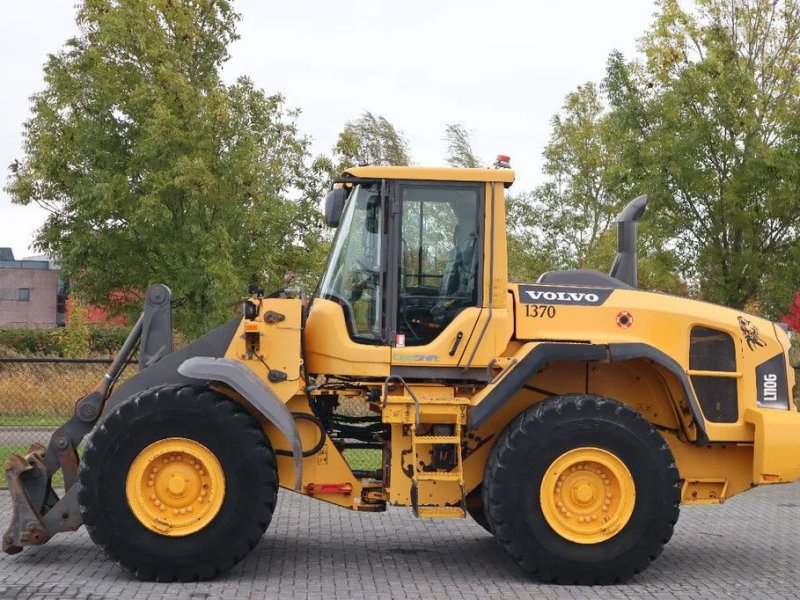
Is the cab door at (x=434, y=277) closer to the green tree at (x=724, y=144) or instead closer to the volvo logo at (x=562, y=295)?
the volvo logo at (x=562, y=295)

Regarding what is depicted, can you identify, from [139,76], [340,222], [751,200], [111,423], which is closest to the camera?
[111,423]

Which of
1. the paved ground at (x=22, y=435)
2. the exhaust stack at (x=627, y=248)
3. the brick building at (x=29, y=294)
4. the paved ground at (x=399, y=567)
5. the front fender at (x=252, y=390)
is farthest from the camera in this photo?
the brick building at (x=29, y=294)

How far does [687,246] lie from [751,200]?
1.59 m

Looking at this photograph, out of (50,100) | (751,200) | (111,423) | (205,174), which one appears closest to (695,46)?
(751,200)

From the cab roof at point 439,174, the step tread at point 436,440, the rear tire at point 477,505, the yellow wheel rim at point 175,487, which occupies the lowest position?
the rear tire at point 477,505

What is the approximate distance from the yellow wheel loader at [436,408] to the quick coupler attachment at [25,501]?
0.06 ft

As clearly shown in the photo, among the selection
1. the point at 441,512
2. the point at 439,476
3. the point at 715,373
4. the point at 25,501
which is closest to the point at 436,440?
the point at 439,476

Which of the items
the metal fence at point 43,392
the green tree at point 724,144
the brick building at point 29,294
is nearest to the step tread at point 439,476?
the metal fence at point 43,392

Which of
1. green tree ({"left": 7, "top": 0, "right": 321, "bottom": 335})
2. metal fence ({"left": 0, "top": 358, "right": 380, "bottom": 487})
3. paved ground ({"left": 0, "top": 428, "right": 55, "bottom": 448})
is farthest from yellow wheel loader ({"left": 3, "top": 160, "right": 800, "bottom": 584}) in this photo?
green tree ({"left": 7, "top": 0, "right": 321, "bottom": 335})

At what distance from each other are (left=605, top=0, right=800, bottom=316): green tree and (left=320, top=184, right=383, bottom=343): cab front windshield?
12.4 m

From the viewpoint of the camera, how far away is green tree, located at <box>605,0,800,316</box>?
21.2 m

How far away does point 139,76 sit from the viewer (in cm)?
2594

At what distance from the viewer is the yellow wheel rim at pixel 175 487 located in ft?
29.9

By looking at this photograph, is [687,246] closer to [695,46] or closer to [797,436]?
[695,46]
